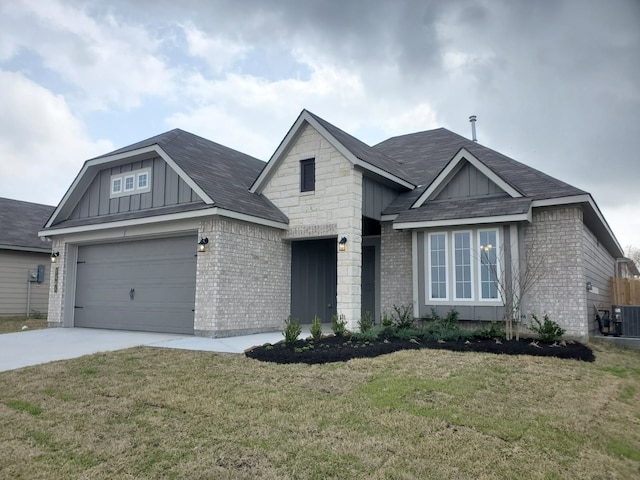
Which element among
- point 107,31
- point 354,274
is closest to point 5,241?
point 107,31

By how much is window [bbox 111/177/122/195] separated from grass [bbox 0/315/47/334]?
501cm

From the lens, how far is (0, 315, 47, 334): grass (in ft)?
45.9

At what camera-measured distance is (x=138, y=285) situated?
12984mm

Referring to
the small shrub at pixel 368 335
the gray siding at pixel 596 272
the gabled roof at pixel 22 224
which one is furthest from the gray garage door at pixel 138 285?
the gray siding at pixel 596 272

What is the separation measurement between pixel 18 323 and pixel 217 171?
912cm

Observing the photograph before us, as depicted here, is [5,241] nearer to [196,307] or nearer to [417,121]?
[196,307]

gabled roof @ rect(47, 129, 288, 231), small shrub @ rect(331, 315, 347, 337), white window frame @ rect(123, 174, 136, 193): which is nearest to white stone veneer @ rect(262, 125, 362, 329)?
gabled roof @ rect(47, 129, 288, 231)

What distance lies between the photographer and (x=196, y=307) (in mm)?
11172

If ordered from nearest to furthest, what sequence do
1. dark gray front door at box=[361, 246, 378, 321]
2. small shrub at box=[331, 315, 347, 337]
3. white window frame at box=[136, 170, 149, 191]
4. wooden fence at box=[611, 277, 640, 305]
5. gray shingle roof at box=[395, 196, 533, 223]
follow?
small shrub at box=[331, 315, 347, 337]
gray shingle roof at box=[395, 196, 533, 223]
white window frame at box=[136, 170, 149, 191]
dark gray front door at box=[361, 246, 378, 321]
wooden fence at box=[611, 277, 640, 305]

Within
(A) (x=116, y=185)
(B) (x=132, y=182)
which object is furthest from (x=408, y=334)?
(A) (x=116, y=185)

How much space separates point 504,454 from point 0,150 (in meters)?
22.4

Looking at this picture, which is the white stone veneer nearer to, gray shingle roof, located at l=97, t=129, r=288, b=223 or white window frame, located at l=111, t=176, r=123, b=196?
gray shingle roof, located at l=97, t=129, r=288, b=223

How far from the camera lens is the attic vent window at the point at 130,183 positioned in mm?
13234

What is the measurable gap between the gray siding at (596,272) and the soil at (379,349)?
3.13 meters
